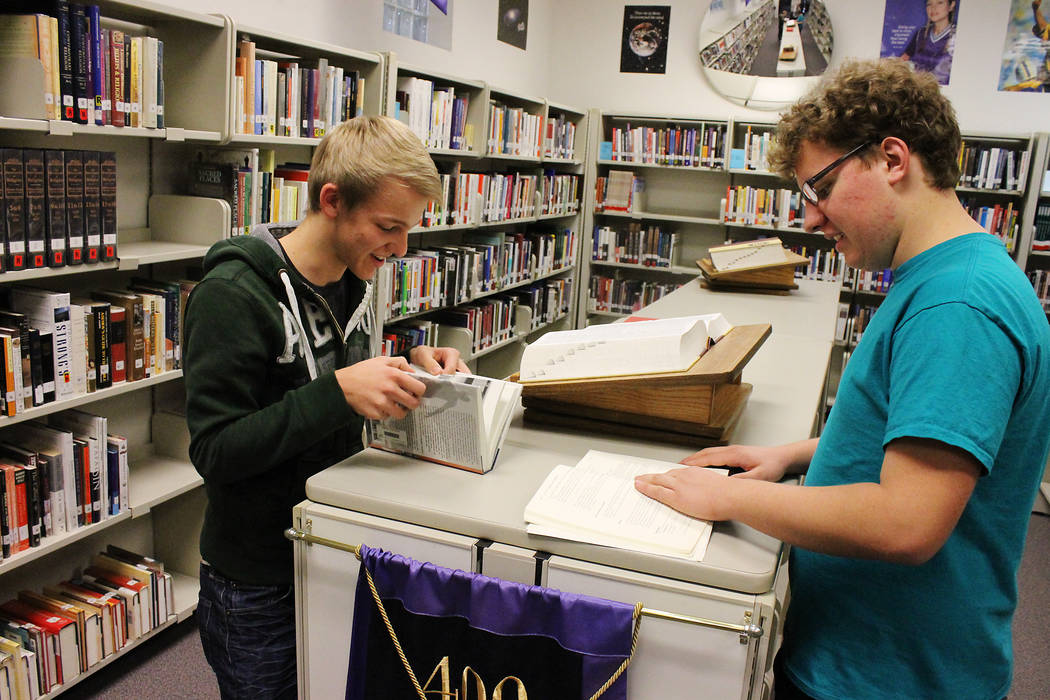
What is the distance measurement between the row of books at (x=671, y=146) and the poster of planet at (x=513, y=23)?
0.95 m

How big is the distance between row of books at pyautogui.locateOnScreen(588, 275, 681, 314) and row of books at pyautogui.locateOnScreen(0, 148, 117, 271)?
4.25 meters

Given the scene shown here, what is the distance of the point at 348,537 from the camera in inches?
46.9

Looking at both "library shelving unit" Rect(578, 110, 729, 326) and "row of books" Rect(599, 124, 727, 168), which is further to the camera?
"library shelving unit" Rect(578, 110, 729, 326)

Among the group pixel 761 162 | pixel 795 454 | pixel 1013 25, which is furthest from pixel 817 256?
pixel 795 454

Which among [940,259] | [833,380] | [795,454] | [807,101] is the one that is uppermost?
[807,101]

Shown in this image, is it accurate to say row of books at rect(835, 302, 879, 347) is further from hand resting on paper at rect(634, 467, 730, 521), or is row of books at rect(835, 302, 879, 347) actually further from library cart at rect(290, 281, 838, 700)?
hand resting on paper at rect(634, 467, 730, 521)

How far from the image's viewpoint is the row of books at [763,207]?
5379mm

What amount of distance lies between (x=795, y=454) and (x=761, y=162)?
177 inches

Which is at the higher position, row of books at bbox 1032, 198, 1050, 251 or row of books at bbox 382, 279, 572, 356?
row of books at bbox 1032, 198, 1050, 251

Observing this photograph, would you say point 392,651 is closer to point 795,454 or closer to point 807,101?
point 795,454

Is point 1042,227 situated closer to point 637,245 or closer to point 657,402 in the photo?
point 637,245

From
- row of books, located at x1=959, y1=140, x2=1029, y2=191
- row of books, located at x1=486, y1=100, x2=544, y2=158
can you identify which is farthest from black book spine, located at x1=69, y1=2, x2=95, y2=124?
row of books, located at x1=959, y1=140, x2=1029, y2=191

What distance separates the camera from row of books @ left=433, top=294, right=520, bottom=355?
4234mm

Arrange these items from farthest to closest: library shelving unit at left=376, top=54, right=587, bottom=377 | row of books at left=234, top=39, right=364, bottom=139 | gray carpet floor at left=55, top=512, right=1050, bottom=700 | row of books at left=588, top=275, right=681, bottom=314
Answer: row of books at left=588, top=275, right=681, bottom=314
library shelving unit at left=376, top=54, right=587, bottom=377
row of books at left=234, top=39, right=364, bottom=139
gray carpet floor at left=55, top=512, right=1050, bottom=700
